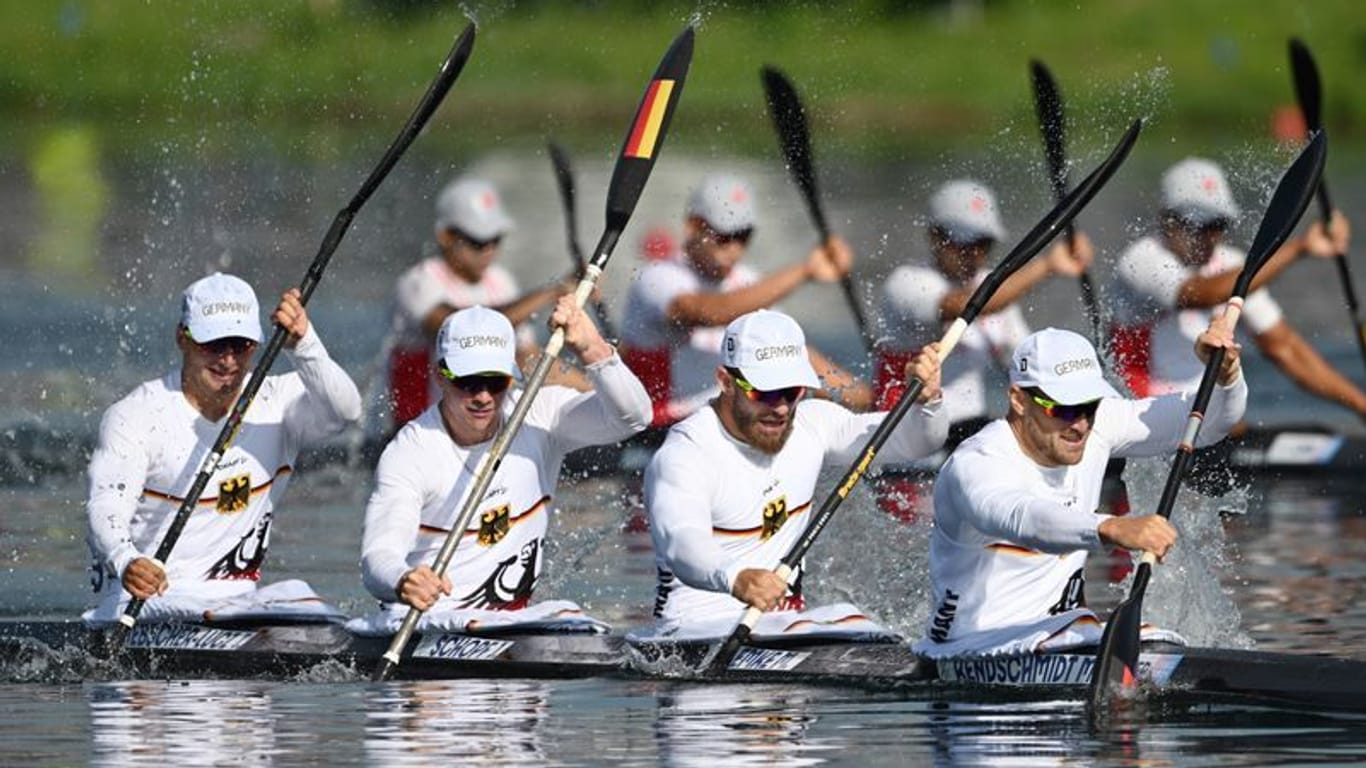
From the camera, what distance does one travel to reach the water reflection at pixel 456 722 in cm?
1194

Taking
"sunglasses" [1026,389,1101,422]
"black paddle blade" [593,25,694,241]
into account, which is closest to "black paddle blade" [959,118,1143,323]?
"sunglasses" [1026,389,1101,422]

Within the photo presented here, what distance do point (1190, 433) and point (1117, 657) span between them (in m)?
1.30

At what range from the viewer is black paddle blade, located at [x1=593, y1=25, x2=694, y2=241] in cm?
1592

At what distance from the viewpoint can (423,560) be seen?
14578 millimetres

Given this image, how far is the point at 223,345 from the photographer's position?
15078mm

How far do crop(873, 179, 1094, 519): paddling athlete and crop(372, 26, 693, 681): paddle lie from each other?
12.4 feet

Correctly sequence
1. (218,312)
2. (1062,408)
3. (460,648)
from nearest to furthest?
1. (1062,408)
2. (460,648)
3. (218,312)

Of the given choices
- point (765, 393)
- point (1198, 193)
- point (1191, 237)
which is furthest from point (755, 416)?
point (1191, 237)

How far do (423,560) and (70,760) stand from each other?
296 cm

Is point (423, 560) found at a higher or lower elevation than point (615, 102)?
lower

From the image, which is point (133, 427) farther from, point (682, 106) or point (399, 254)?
point (682, 106)

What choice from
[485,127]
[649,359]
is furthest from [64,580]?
[485,127]

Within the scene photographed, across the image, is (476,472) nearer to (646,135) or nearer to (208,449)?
(208,449)

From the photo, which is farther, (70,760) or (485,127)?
(485,127)
